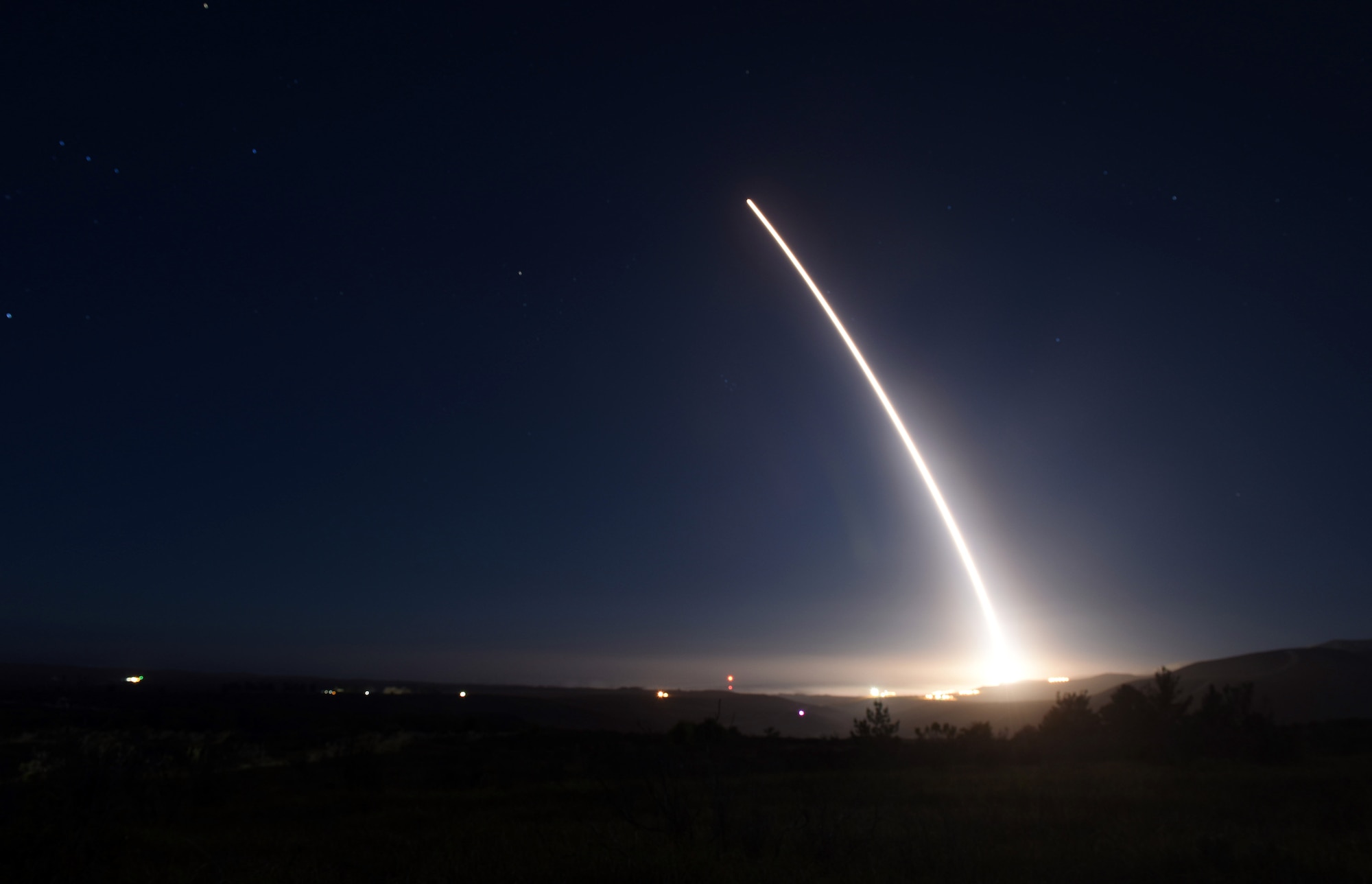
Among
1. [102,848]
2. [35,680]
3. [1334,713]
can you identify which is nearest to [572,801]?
[102,848]

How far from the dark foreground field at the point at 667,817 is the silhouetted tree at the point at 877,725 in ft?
36.4

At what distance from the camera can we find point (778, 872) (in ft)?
28.4

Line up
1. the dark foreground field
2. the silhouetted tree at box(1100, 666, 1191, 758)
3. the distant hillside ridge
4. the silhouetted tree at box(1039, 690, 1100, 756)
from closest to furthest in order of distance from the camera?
the dark foreground field < the silhouetted tree at box(1100, 666, 1191, 758) < the silhouetted tree at box(1039, 690, 1100, 756) < the distant hillside ridge

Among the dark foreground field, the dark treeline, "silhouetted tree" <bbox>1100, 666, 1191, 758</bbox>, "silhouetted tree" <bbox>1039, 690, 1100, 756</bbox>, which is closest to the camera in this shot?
the dark foreground field

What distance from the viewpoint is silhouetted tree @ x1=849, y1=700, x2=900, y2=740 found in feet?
148

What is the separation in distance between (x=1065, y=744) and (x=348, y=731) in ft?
126

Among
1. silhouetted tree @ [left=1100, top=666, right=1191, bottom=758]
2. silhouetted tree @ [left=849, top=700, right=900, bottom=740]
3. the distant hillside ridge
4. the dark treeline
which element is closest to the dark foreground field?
the dark treeline

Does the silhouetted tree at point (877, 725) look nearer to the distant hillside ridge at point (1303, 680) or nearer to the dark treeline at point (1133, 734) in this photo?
the dark treeline at point (1133, 734)

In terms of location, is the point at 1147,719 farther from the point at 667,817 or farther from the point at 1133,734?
the point at 667,817

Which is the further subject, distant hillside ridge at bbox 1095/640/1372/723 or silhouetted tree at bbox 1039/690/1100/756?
distant hillside ridge at bbox 1095/640/1372/723

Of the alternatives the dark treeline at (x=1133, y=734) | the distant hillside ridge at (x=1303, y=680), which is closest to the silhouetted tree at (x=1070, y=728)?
the dark treeline at (x=1133, y=734)

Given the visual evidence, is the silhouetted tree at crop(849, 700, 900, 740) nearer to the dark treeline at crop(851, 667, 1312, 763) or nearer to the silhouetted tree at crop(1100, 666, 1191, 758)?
the dark treeline at crop(851, 667, 1312, 763)

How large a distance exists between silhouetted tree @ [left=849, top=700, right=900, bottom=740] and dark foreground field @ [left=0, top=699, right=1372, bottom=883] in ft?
36.4

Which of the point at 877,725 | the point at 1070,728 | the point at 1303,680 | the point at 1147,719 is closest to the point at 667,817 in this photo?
the point at 1070,728
